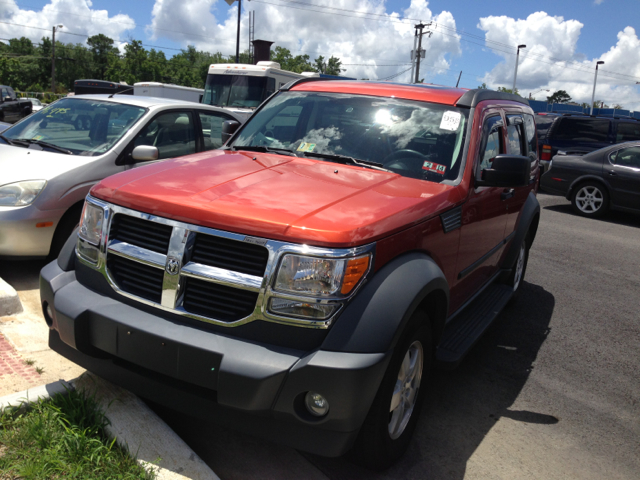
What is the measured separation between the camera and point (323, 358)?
2250mm

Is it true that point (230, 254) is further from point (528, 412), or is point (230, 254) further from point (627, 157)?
point (627, 157)

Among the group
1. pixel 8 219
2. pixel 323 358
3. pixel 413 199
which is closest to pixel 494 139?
pixel 413 199

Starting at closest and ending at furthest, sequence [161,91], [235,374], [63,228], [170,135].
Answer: [235,374] → [63,228] → [170,135] → [161,91]

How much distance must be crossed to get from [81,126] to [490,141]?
409cm

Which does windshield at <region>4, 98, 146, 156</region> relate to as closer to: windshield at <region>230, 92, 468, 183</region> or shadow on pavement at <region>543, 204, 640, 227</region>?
windshield at <region>230, 92, 468, 183</region>

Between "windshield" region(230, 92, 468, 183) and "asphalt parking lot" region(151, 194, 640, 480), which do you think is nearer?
"asphalt parking lot" region(151, 194, 640, 480)

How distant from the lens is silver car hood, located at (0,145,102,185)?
4824mm

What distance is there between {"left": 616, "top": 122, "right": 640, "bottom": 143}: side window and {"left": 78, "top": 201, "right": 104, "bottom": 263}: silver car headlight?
13620mm

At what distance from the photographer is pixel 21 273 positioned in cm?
525

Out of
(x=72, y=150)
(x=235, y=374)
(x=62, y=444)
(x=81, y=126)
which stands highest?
(x=81, y=126)

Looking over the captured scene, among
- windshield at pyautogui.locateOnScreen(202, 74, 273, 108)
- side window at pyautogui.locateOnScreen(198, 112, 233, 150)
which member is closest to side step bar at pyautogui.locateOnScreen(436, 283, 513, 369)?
side window at pyautogui.locateOnScreen(198, 112, 233, 150)

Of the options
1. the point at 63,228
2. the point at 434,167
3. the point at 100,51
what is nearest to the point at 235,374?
the point at 434,167

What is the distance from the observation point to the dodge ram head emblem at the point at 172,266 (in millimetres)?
2467

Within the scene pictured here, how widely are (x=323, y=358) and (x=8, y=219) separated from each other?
3.58 meters
